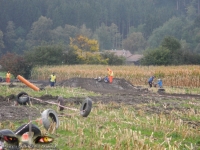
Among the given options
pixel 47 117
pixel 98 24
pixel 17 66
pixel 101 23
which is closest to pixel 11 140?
pixel 47 117

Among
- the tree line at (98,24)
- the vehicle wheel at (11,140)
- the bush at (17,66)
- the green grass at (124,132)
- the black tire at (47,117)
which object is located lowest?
the green grass at (124,132)

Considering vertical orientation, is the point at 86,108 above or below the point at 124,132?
above

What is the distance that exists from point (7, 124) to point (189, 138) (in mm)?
5695

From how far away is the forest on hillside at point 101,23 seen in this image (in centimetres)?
12501

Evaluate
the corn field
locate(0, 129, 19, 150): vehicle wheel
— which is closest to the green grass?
locate(0, 129, 19, 150): vehicle wheel

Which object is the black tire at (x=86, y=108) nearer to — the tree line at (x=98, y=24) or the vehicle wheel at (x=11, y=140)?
the vehicle wheel at (x=11, y=140)

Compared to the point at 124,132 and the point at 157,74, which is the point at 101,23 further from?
the point at 124,132

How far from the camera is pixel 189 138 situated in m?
13.3

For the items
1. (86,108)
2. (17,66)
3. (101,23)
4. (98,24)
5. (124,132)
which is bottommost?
(124,132)

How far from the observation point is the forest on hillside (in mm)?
125006

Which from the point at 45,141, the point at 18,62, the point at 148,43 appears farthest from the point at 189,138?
the point at 148,43

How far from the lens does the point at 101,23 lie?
6506 inches

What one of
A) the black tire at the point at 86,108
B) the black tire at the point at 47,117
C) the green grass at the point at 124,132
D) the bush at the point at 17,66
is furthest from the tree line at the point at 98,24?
the black tire at the point at 47,117

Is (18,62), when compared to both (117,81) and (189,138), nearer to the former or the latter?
(117,81)
